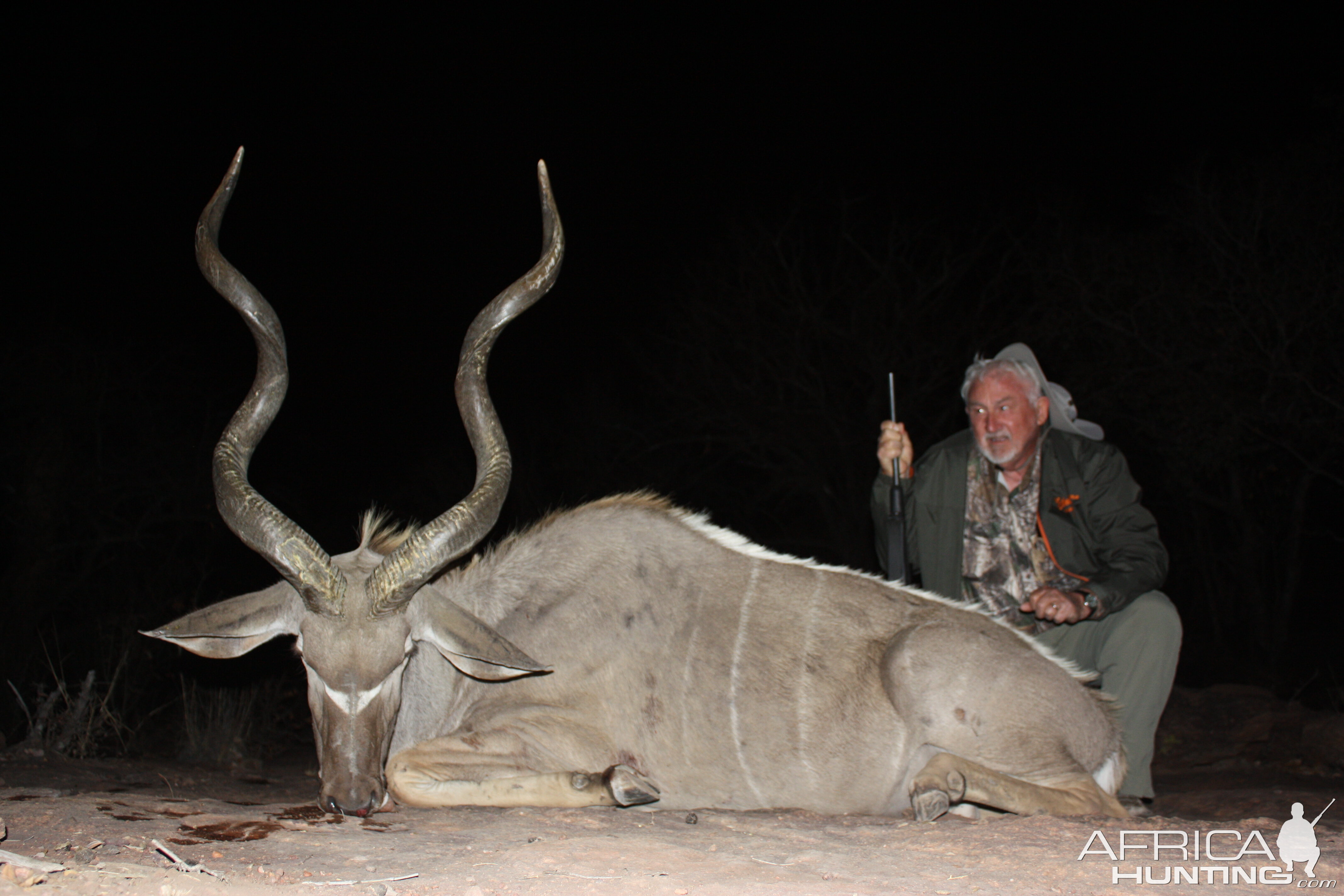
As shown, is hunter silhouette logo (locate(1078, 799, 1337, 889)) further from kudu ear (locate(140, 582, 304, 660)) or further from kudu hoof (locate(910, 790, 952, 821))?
kudu ear (locate(140, 582, 304, 660))

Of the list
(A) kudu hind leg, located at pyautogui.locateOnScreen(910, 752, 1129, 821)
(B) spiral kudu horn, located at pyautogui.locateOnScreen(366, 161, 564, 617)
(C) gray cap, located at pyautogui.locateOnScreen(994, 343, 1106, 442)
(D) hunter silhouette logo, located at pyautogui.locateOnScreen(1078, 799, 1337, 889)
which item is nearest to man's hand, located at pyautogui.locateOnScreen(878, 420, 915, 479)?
(C) gray cap, located at pyautogui.locateOnScreen(994, 343, 1106, 442)

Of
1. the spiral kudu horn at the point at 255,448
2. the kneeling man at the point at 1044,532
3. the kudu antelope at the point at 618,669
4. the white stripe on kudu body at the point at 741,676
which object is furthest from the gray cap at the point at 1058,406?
the spiral kudu horn at the point at 255,448

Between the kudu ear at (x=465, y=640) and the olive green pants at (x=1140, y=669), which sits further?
the olive green pants at (x=1140, y=669)

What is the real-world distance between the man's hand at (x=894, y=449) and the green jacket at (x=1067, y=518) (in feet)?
0.20

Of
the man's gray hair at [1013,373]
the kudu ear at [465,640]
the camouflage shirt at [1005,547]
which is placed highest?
the man's gray hair at [1013,373]

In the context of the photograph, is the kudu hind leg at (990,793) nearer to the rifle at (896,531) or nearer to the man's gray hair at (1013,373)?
the rifle at (896,531)

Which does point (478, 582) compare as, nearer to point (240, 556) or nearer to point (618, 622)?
point (618, 622)

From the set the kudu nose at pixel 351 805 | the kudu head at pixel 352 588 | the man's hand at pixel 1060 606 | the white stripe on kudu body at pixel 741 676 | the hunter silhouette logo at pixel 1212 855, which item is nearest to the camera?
the hunter silhouette logo at pixel 1212 855

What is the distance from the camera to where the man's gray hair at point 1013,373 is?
4238 mm

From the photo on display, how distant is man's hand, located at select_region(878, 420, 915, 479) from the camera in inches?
166

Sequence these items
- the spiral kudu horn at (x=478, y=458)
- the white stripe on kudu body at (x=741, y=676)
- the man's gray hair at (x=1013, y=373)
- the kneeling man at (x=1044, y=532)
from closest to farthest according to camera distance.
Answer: the spiral kudu horn at (x=478, y=458), the white stripe on kudu body at (x=741, y=676), the kneeling man at (x=1044, y=532), the man's gray hair at (x=1013, y=373)

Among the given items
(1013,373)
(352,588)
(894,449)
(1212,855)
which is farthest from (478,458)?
(1212,855)

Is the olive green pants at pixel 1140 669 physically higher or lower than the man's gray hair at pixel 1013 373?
lower

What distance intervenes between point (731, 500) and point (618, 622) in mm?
11279
